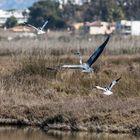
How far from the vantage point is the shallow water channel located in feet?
57.0

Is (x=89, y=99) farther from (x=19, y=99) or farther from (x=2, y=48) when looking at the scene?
(x=2, y=48)

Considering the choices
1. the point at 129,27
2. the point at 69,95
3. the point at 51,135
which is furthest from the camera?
the point at 129,27

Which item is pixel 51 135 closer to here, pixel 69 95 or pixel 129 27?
pixel 69 95

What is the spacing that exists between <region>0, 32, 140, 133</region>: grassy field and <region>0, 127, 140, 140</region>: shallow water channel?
0.34 meters

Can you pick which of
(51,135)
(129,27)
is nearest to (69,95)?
(51,135)

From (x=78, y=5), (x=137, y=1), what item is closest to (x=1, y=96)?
(x=137, y=1)

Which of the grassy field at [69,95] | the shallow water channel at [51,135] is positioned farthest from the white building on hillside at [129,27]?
the shallow water channel at [51,135]

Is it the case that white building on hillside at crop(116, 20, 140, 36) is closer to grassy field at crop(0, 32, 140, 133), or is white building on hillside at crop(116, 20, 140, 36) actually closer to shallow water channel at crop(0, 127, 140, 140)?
grassy field at crop(0, 32, 140, 133)

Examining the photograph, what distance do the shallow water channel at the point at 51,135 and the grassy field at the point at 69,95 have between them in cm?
34

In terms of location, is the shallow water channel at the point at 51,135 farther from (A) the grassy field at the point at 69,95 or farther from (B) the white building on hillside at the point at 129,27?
(B) the white building on hillside at the point at 129,27

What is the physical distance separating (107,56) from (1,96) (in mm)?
9787

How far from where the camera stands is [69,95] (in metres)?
21.8

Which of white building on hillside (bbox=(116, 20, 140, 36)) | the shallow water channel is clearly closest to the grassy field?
the shallow water channel

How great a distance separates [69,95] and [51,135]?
13.6ft
